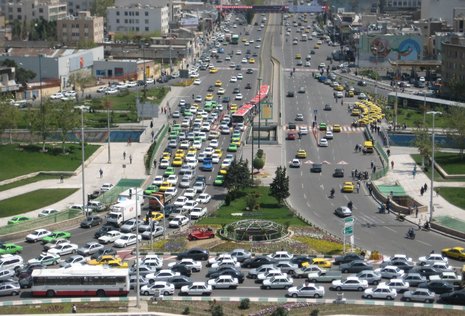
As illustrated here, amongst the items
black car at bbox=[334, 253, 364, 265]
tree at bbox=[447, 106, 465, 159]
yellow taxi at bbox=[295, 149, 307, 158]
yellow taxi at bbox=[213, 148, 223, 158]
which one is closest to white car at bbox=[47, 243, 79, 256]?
black car at bbox=[334, 253, 364, 265]

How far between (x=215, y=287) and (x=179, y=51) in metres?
77.2

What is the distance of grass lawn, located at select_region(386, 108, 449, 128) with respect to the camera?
76688 millimetres

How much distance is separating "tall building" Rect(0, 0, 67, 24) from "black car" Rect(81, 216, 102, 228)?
8719cm

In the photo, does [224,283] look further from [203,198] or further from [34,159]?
[34,159]

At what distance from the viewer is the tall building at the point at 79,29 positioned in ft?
409

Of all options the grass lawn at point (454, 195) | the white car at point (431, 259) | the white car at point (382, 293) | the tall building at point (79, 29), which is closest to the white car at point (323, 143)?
the grass lawn at point (454, 195)

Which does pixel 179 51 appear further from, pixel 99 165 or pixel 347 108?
pixel 99 165

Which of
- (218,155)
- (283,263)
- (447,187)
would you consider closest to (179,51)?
(218,155)

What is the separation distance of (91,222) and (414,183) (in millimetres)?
17829

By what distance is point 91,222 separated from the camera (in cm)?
5231

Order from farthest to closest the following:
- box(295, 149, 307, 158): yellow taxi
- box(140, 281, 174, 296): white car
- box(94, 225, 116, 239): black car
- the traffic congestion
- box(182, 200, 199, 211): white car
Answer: box(295, 149, 307, 158): yellow taxi
box(182, 200, 199, 211): white car
box(94, 225, 116, 239): black car
the traffic congestion
box(140, 281, 174, 296): white car

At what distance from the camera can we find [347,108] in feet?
281

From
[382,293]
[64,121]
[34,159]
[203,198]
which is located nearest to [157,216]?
[203,198]

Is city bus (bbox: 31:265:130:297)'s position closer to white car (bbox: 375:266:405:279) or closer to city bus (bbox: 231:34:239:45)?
white car (bbox: 375:266:405:279)
